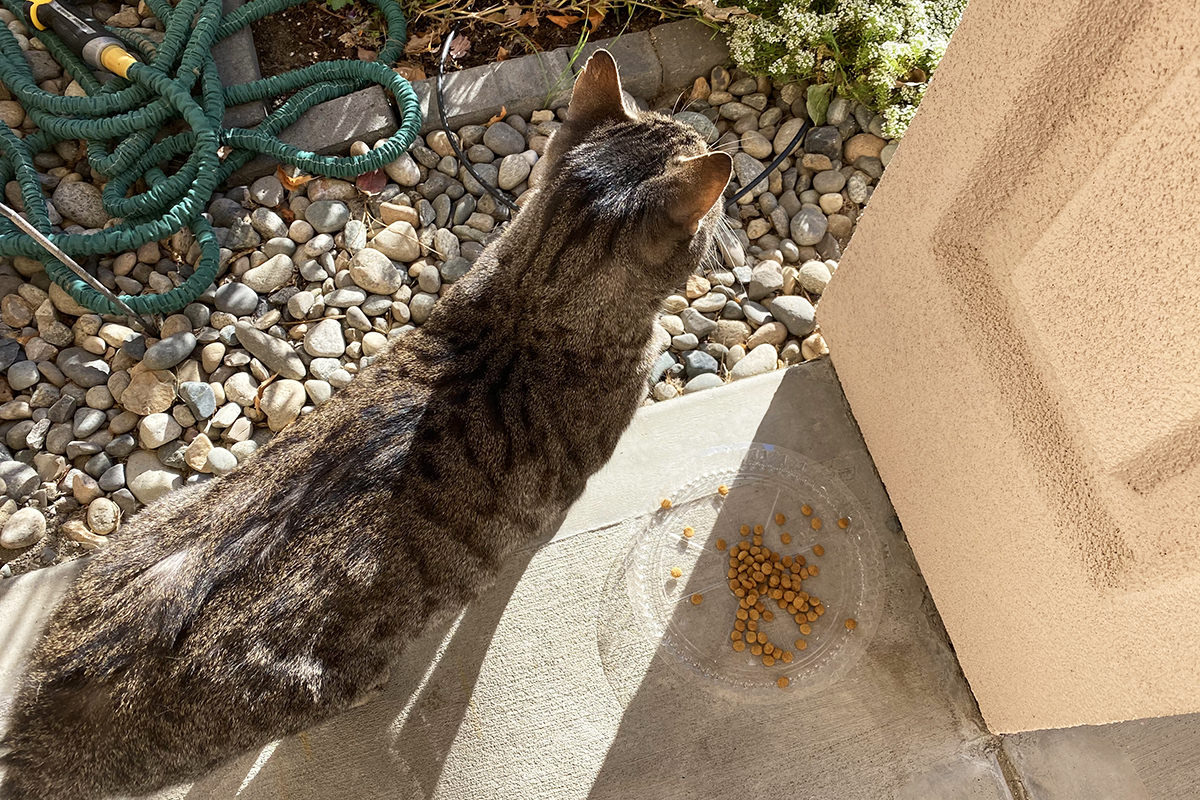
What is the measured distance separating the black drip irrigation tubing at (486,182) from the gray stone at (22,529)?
6.17 feet

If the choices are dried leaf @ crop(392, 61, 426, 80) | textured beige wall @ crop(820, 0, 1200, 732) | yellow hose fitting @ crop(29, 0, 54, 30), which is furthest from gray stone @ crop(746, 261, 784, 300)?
yellow hose fitting @ crop(29, 0, 54, 30)

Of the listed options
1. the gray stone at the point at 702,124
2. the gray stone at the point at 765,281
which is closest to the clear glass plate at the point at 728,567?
the gray stone at the point at 765,281

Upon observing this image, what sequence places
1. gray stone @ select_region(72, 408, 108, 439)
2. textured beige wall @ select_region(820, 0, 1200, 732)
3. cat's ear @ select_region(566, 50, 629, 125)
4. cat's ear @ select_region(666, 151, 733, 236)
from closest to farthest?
textured beige wall @ select_region(820, 0, 1200, 732) < cat's ear @ select_region(666, 151, 733, 236) < cat's ear @ select_region(566, 50, 629, 125) < gray stone @ select_region(72, 408, 108, 439)

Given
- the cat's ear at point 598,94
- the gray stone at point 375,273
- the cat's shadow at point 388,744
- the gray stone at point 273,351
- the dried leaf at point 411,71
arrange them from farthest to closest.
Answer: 1. the dried leaf at point 411,71
2. the gray stone at point 375,273
3. the gray stone at point 273,351
4. the cat's shadow at point 388,744
5. the cat's ear at point 598,94

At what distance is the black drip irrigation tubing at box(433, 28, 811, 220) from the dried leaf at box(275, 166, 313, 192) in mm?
561

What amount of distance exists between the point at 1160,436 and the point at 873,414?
1132 millimetres

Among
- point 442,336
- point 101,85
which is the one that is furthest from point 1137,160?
point 101,85

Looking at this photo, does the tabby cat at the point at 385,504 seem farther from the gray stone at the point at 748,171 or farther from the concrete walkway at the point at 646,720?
the gray stone at the point at 748,171

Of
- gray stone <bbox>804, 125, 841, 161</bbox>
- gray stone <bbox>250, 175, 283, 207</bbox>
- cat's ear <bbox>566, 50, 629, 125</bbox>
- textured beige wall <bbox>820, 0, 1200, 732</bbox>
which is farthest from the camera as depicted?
gray stone <bbox>804, 125, 841, 161</bbox>

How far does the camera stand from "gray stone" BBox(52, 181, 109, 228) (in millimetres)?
2857

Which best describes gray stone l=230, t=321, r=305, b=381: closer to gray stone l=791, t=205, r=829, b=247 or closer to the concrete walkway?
the concrete walkway

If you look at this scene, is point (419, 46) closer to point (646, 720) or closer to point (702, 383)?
point (702, 383)

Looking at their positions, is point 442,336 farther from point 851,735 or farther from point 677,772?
point 851,735

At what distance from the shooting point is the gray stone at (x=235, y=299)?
110 inches
